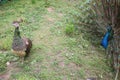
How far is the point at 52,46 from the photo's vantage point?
4535mm

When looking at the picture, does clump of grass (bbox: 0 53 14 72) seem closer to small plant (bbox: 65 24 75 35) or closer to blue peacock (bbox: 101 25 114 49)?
small plant (bbox: 65 24 75 35)

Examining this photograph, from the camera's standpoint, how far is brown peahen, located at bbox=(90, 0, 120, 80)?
190 inches

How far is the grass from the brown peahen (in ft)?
0.67

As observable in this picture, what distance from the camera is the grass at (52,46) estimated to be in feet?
12.9

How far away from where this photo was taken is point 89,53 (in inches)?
180

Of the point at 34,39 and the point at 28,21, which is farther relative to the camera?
the point at 28,21

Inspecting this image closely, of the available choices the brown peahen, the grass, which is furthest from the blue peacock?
the grass

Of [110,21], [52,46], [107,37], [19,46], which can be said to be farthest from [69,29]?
[19,46]

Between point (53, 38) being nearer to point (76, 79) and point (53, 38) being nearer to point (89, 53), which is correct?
point (89, 53)

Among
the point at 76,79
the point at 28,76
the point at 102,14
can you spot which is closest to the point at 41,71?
the point at 28,76

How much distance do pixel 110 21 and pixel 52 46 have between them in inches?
56.4

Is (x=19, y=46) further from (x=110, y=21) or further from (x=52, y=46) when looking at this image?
(x=110, y=21)

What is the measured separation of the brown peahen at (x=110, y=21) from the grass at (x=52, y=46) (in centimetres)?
20

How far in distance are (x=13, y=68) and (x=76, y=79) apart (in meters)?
1.00
